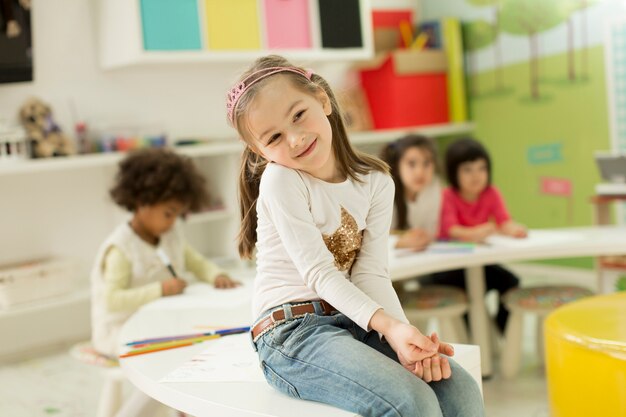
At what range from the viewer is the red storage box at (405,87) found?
4477mm

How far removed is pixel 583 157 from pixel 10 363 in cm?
293

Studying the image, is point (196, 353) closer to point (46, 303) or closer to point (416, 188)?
point (416, 188)

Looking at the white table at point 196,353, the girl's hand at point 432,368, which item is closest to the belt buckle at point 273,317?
the white table at point 196,353

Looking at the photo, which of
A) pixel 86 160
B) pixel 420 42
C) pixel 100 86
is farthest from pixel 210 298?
pixel 420 42

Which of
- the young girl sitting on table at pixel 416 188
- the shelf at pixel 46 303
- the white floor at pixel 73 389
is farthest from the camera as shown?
the shelf at pixel 46 303

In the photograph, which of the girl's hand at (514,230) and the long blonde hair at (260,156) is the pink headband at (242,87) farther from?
the girl's hand at (514,230)

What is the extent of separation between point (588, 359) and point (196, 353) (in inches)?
34.2

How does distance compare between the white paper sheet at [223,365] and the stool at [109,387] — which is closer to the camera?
the white paper sheet at [223,365]

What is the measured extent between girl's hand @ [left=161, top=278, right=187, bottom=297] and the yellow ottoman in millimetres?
960

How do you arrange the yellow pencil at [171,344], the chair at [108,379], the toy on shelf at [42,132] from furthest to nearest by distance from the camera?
the toy on shelf at [42,132] → the chair at [108,379] → the yellow pencil at [171,344]

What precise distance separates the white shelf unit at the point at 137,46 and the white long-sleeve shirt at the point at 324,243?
186cm

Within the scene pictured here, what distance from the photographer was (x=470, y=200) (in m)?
3.07

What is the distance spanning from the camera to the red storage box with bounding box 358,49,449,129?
4.48 m

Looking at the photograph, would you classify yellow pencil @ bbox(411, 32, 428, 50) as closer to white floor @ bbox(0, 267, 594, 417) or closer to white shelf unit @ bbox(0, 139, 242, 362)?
white shelf unit @ bbox(0, 139, 242, 362)
